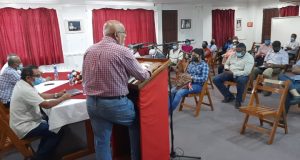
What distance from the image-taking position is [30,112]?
2.42 meters

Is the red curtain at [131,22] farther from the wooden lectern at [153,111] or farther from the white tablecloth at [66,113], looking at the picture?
the wooden lectern at [153,111]

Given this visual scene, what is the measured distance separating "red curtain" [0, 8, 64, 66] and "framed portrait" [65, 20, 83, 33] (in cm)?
29

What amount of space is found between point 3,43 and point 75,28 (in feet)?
5.83

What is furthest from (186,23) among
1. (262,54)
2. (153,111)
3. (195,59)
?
(153,111)

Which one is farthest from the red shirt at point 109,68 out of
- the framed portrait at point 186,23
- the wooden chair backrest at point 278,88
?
the framed portrait at point 186,23

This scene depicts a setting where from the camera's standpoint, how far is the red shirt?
1716mm

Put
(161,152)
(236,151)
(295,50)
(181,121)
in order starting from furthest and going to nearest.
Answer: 1. (295,50)
2. (181,121)
3. (236,151)
4. (161,152)

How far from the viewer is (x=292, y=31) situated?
8469mm

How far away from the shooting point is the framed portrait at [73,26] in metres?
6.46

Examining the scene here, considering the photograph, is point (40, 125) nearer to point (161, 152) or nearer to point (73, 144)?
point (73, 144)

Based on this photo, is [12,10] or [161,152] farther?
Answer: [12,10]

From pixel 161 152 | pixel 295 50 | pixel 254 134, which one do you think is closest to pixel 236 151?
pixel 254 134

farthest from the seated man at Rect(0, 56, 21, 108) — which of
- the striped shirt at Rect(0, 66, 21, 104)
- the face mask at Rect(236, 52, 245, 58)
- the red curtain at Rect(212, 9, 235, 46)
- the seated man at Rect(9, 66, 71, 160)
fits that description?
the red curtain at Rect(212, 9, 235, 46)

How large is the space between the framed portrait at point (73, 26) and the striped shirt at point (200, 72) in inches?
153
